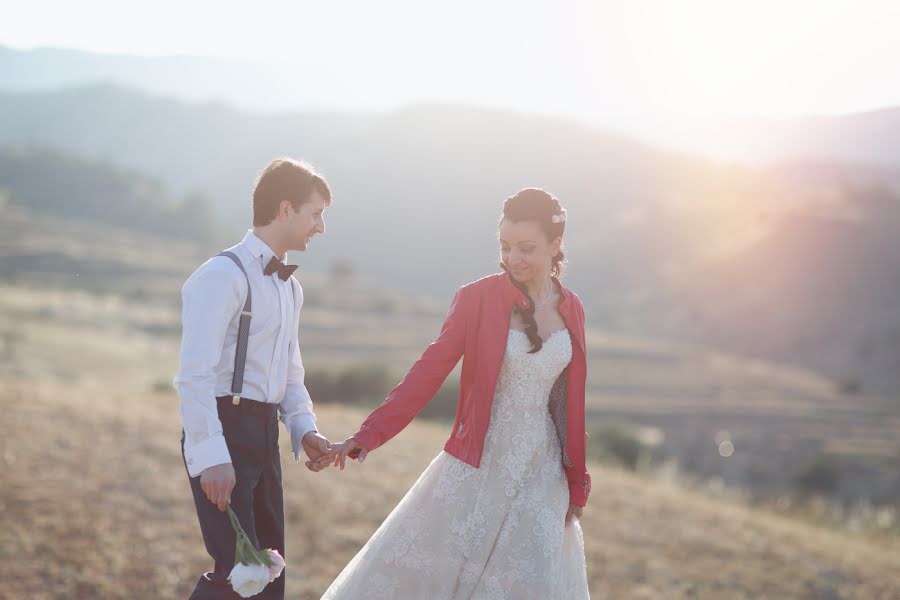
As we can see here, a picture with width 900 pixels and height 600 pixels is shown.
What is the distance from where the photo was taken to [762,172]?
406 ft

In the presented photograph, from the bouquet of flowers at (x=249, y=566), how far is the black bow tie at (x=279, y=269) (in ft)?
2.85

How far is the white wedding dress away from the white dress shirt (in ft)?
1.91

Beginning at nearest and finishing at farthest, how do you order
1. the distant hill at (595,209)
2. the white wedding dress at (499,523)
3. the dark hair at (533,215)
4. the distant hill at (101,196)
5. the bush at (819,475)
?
the white wedding dress at (499,523) < the dark hair at (533,215) < the bush at (819,475) < the distant hill at (101,196) < the distant hill at (595,209)

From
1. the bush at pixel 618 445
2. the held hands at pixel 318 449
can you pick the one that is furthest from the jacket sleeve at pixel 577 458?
the bush at pixel 618 445

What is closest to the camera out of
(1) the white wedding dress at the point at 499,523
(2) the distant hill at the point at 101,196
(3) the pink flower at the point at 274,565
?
(3) the pink flower at the point at 274,565

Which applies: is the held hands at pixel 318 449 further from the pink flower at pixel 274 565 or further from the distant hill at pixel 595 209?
the distant hill at pixel 595 209

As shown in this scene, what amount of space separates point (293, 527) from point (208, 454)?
486cm

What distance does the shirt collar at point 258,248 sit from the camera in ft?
10.8

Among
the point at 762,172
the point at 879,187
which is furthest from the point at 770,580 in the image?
the point at 762,172

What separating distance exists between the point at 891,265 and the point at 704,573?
90.0m

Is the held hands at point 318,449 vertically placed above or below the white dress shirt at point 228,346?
below

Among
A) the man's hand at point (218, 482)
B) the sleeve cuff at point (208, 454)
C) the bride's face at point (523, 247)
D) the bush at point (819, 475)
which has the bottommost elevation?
the bush at point (819, 475)

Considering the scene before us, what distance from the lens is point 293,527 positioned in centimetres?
763

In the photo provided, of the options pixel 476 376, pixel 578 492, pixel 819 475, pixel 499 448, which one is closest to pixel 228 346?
pixel 476 376
